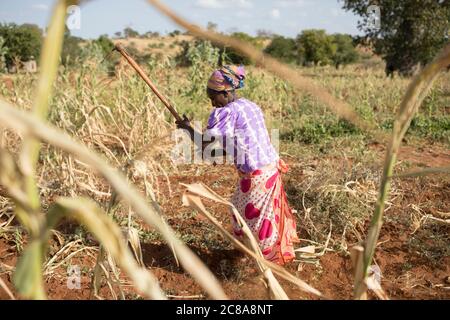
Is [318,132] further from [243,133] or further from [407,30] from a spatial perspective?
[407,30]

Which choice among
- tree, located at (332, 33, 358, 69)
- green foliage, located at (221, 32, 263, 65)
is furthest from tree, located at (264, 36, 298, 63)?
green foliage, located at (221, 32, 263, 65)

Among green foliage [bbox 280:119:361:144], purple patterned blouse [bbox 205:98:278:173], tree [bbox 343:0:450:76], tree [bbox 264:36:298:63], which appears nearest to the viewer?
purple patterned blouse [bbox 205:98:278:173]

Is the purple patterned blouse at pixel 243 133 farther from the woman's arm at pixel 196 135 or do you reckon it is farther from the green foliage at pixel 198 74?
the green foliage at pixel 198 74

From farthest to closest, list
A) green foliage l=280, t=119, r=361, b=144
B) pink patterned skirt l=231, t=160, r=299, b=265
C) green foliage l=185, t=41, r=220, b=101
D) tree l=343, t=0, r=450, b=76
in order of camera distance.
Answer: tree l=343, t=0, r=450, b=76 → green foliage l=185, t=41, r=220, b=101 → green foliage l=280, t=119, r=361, b=144 → pink patterned skirt l=231, t=160, r=299, b=265

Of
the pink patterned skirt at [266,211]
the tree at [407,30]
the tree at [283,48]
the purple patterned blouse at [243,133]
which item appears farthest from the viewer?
the tree at [283,48]

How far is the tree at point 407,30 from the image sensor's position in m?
12.8

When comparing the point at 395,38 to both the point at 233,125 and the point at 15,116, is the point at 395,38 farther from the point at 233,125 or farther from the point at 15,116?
the point at 15,116

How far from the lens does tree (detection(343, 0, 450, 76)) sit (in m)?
12.8

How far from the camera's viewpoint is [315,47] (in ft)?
91.1

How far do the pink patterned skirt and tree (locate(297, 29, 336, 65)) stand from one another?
1017 inches

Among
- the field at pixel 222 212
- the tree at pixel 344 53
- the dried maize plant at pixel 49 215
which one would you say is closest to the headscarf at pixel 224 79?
the field at pixel 222 212

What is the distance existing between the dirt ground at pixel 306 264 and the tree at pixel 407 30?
11571 millimetres

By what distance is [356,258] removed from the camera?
1153 millimetres

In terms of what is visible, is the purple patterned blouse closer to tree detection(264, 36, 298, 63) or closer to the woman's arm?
the woman's arm
